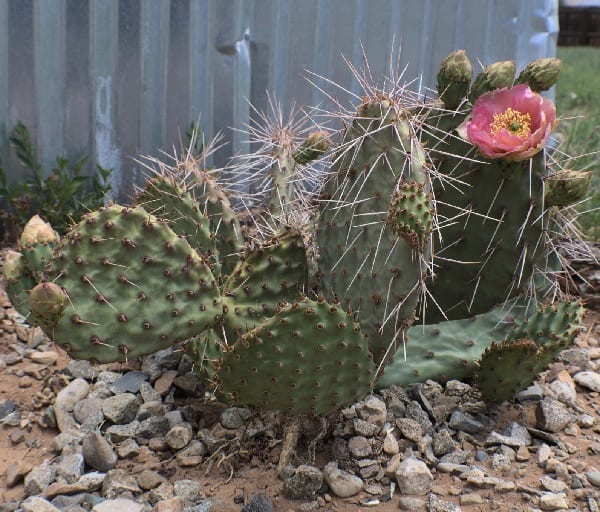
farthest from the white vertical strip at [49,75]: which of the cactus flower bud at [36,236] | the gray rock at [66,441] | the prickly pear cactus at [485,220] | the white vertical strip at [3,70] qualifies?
the prickly pear cactus at [485,220]

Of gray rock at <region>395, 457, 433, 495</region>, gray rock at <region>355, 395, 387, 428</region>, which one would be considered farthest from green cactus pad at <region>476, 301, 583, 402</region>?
gray rock at <region>395, 457, 433, 495</region>

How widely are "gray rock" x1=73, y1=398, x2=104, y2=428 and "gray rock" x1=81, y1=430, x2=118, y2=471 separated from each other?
18 centimetres

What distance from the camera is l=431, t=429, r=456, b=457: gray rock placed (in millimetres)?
2217

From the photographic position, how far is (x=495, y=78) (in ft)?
7.38

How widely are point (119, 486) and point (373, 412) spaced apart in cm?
77

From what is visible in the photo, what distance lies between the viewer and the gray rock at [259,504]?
1938mm

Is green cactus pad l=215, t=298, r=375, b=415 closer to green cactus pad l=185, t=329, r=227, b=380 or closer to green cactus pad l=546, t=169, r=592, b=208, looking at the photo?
green cactus pad l=185, t=329, r=227, b=380

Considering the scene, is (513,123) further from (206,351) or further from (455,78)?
(206,351)

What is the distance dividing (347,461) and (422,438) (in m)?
0.26

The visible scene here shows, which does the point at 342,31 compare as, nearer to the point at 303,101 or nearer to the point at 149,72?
the point at 303,101

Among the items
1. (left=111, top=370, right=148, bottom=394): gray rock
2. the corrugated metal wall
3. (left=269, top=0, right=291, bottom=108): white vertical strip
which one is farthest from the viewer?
(left=269, top=0, right=291, bottom=108): white vertical strip

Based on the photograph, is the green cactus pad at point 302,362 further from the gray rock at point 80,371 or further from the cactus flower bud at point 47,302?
the gray rock at point 80,371

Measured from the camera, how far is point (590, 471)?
2.18 m

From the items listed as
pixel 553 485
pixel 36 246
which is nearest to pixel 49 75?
pixel 36 246
